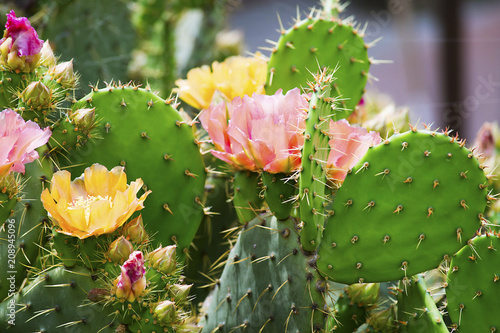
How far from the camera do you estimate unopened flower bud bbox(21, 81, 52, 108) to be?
2.16ft

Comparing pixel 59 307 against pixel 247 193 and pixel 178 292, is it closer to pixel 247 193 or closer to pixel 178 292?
pixel 178 292

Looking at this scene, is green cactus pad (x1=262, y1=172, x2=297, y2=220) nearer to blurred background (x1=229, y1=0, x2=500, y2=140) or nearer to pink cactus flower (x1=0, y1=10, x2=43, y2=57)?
pink cactus flower (x1=0, y1=10, x2=43, y2=57)

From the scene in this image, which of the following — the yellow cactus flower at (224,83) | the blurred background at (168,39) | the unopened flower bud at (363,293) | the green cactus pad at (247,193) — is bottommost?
the blurred background at (168,39)

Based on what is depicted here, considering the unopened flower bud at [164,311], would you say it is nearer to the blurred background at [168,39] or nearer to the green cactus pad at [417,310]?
the green cactus pad at [417,310]

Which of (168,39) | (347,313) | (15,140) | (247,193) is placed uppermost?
(15,140)

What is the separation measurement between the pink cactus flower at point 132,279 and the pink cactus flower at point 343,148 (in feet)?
0.88

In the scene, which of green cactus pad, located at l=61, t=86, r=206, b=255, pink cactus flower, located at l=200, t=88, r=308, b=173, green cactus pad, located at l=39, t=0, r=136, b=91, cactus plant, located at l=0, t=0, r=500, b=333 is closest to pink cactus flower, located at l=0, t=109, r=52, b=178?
cactus plant, located at l=0, t=0, r=500, b=333

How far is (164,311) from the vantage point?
0.59 metres

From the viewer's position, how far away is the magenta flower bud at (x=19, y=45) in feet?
2.16

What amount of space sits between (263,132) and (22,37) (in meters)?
0.31

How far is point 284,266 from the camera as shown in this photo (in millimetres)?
679

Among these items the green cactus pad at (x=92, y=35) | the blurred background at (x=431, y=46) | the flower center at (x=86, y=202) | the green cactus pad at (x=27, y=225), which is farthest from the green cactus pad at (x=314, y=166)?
the blurred background at (x=431, y=46)

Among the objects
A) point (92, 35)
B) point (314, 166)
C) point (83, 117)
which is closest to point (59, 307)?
point (83, 117)

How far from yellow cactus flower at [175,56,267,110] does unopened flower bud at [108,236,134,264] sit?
315mm
